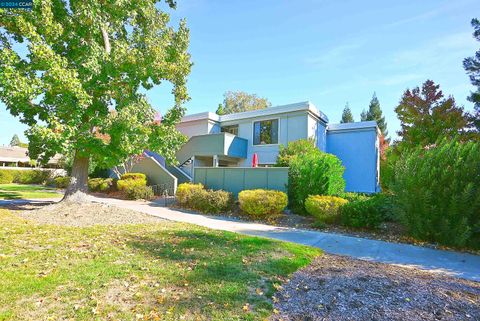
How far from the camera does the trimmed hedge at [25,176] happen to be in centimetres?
2834

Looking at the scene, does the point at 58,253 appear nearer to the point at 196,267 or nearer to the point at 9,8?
the point at 196,267

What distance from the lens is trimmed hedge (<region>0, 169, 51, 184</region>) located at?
2834 centimetres

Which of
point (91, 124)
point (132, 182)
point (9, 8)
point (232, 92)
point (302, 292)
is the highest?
point (232, 92)

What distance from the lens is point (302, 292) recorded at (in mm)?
4035

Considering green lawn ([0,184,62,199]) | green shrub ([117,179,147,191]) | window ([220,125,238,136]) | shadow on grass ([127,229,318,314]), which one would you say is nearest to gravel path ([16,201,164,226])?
shadow on grass ([127,229,318,314])

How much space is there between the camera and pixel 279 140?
18516 mm

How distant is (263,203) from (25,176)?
29.4 metres

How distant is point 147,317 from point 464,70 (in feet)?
67.3

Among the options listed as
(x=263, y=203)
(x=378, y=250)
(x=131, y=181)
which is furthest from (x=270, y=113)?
(x=378, y=250)

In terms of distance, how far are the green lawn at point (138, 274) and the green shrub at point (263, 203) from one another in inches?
137

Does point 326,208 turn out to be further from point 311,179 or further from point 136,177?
point 136,177

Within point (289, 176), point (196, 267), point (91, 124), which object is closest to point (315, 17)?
point (289, 176)

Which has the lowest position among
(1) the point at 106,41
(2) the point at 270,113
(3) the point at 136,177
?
(3) the point at 136,177

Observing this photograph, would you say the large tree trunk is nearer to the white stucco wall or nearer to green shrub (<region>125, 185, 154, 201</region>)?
green shrub (<region>125, 185, 154, 201</region>)
